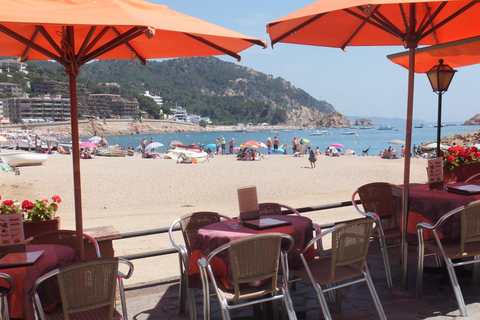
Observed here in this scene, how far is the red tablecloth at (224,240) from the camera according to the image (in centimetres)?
309

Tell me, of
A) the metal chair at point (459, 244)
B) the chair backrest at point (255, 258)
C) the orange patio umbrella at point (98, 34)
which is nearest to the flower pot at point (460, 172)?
the metal chair at point (459, 244)

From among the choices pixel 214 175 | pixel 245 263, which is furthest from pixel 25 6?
pixel 214 175

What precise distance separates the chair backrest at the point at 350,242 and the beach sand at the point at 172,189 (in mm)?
4041

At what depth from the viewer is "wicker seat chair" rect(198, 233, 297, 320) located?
2.76 metres

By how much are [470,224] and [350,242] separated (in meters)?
1.15

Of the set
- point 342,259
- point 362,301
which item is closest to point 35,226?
point 342,259

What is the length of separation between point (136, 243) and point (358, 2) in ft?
21.3

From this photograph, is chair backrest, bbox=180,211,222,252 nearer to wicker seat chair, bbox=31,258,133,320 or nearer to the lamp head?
wicker seat chair, bbox=31,258,133,320

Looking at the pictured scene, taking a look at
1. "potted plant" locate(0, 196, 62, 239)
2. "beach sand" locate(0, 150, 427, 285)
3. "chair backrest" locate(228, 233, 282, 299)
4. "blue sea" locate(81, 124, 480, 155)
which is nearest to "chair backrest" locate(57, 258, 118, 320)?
"chair backrest" locate(228, 233, 282, 299)

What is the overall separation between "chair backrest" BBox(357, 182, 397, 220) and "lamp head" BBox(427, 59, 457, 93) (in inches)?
87.4

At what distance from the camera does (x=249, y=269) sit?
2.86 metres

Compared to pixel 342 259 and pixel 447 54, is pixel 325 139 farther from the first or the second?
pixel 342 259

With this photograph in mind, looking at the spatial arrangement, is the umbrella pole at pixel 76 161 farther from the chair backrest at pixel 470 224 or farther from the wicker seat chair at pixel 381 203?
the chair backrest at pixel 470 224

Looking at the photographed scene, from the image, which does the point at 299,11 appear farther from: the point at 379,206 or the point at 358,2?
the point at 379,206
